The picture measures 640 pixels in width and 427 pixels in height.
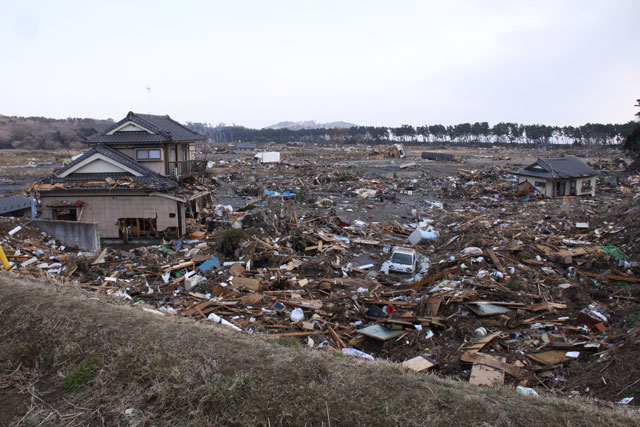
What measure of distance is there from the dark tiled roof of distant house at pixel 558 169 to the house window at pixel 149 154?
78.6 feet

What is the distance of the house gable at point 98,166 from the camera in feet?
53.1

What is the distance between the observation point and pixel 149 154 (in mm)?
17406

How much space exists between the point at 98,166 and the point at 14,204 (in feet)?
16.3

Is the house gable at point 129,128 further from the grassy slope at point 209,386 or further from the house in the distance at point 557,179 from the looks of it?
the house in the distance at point 557,179

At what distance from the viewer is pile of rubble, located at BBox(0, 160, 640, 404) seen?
724 cm

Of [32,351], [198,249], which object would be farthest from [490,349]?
[198,249]

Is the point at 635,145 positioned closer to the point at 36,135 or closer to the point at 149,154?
the point at 149,154

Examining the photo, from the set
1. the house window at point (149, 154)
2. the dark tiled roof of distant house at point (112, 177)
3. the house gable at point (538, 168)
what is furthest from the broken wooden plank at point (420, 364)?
the house gable at point (538, 168)

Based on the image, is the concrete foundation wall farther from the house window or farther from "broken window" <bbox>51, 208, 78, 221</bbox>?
the house window

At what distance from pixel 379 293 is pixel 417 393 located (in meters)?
6.50

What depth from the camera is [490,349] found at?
7.61m

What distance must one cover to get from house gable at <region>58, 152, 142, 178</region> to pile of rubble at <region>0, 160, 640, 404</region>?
316 cm

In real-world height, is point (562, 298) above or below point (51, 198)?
below

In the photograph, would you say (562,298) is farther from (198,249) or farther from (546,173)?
(546,173)
